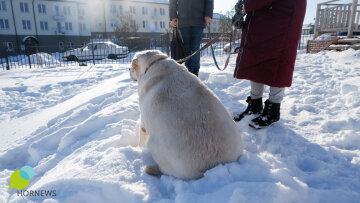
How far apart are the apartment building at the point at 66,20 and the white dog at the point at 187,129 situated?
28.7 m

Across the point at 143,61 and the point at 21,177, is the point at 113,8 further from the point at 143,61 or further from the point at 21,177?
the point at 21,177

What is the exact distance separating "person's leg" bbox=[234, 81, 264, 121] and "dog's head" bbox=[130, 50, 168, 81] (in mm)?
1340

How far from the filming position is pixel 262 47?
251 centimetres

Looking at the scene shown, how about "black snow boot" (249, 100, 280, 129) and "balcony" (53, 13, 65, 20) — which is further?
"balcony" (53, 13, 65, 20)

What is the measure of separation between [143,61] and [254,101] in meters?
1.66

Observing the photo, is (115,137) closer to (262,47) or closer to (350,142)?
(262,47)

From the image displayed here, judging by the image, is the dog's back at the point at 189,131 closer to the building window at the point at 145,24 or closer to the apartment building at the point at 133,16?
the apartment building at the point at 133,16

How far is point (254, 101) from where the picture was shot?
302 cm

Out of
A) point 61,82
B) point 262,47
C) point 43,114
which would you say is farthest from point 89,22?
point 262,47

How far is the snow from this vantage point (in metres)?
1.46

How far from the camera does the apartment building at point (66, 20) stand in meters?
31.0

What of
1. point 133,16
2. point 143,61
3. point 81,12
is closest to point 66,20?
point 81,12

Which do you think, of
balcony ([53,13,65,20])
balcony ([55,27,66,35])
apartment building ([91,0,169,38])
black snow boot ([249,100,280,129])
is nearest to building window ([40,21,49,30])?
balcony ([55,27,66,35])

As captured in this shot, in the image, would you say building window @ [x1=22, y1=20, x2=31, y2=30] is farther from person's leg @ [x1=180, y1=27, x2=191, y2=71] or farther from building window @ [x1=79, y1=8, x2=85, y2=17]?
person's leg @ [x1=180, y1=27, x2=191, y2=71]
